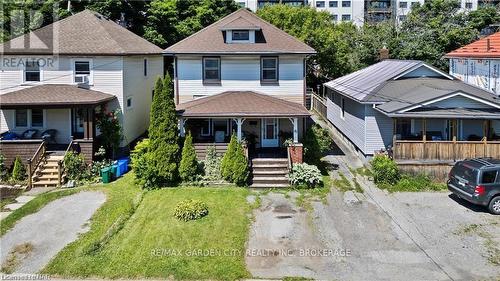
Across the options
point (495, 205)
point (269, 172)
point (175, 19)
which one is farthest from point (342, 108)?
point (175, 19)

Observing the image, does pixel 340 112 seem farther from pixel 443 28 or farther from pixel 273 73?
pixel 443 28

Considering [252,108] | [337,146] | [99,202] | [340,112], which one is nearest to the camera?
[99,202]

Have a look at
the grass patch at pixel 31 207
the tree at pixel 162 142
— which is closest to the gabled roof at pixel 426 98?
the tree at pixel 162 142

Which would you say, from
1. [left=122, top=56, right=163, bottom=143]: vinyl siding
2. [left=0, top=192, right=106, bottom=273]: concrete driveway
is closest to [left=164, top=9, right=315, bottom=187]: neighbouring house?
[left=122, top=56, right=163, bottom=143]: vinyl siding

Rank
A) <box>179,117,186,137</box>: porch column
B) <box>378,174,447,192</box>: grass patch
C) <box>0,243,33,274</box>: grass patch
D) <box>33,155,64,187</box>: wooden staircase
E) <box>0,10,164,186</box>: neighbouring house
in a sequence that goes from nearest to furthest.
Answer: <box>0,243,33,274</box>: grass patch < <box>378,174,447,192</box>: grass patch < <box>33,155,64,187</box>: wooden staircase < <box>179,117,186,137</box>: porch column < <box>0,10,164,186</box>: neighbouring house

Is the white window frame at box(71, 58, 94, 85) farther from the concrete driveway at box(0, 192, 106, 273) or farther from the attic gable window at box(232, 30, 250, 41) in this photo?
the attic gable window at box(232, 30, 250, 41)

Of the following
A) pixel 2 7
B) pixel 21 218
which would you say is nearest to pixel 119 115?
pixel 21 218
